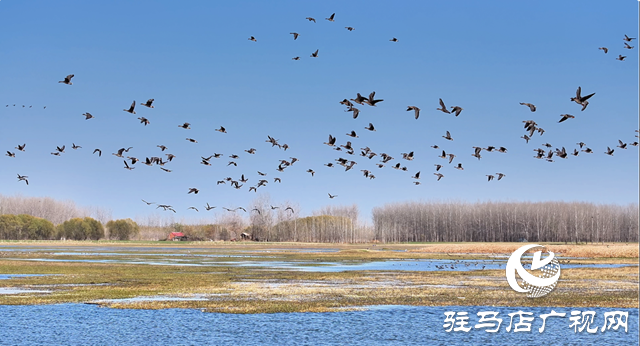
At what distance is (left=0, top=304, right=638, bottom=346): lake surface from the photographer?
22.8m

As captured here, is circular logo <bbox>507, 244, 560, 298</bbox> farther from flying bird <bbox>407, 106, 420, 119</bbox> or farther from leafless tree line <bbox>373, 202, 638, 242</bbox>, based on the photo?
leafless tree line <bbox>373, 202, 638, 242</bbox>

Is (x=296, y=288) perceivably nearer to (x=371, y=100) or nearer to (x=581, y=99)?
(x=371, y=100)

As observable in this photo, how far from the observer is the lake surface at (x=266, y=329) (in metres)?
22.8

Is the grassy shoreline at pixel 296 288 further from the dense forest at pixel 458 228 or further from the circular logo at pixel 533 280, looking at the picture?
the dense forest at pixel 458 228

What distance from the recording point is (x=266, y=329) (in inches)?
974

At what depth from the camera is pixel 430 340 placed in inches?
904

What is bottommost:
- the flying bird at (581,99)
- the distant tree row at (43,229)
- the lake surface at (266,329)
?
the lake surface at (266,329)

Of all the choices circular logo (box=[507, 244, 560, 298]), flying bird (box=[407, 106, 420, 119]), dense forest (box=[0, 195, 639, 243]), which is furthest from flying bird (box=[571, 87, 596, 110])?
dense forest (box=[0, 195, 639, 243])

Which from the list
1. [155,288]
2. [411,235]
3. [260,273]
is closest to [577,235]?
[411,235]

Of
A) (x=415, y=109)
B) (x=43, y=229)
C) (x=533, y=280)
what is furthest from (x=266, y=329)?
(x=43, y=229)

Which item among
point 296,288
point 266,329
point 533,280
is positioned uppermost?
point 296,288

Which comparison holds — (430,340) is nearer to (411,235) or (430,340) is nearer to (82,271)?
(82,271)

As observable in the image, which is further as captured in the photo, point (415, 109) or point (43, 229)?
point (43, 229)

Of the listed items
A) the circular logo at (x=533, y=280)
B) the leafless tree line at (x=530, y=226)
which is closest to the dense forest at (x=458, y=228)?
the leafless tree line at (x=530, y=226)
